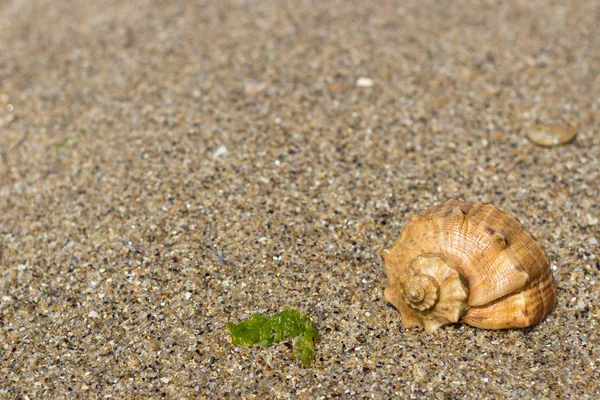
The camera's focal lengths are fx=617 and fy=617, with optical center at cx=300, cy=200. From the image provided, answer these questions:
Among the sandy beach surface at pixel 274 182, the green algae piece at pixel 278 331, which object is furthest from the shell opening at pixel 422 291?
the green algae piece at pixel 278 331

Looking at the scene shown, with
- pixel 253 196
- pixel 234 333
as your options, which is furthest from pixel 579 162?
pixel 234 333

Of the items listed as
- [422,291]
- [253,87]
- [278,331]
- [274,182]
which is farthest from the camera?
[253,87]

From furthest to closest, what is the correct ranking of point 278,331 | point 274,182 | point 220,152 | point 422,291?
point 220,152
point 274,182
point 278,331
point 422,291

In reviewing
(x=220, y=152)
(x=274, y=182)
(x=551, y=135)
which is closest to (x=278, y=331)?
(x=274, y=182)

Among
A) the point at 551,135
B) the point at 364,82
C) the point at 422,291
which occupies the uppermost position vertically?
the point at 422,291

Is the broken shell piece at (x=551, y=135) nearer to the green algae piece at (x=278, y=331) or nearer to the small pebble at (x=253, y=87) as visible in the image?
the small pebble at (x=253, y=87)

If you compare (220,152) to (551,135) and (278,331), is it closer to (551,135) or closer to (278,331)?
(278,331)

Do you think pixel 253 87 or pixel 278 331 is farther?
pixel 253 87
